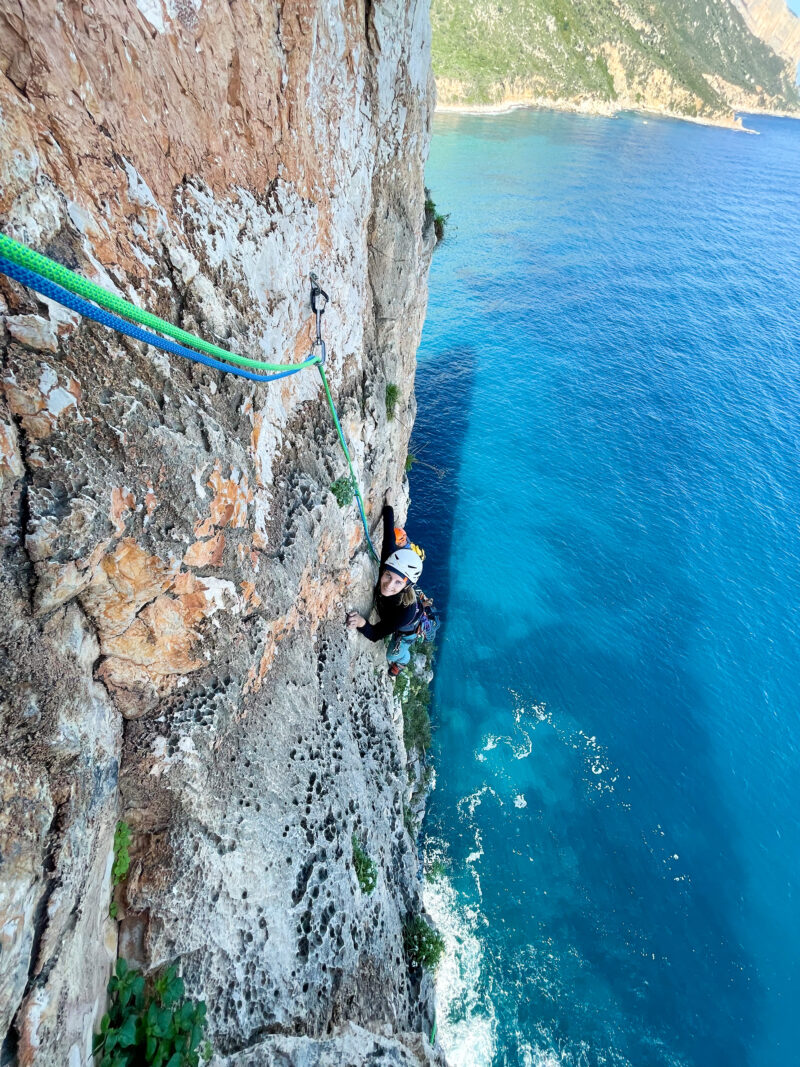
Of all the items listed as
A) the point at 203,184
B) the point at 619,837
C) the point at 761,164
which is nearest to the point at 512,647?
the point at 619,837

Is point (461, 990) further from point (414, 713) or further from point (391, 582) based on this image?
point (391, 582)

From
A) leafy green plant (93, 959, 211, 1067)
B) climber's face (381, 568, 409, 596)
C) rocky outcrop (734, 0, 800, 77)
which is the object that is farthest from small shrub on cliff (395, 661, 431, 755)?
rocky outcrop (734, 0, 800, 77)

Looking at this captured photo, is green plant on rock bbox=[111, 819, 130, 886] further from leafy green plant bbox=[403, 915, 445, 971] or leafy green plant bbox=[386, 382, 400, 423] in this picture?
leafy green plant bbox=[386, 382, 400, 423]

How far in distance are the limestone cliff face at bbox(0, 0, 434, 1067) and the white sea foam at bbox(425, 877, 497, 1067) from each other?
6177mm

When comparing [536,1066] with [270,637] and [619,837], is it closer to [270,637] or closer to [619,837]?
[619,837]

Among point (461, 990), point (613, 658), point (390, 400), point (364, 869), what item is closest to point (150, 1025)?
point (364, 869)

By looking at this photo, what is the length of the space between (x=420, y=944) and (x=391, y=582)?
304 inches

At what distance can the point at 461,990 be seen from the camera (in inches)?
597

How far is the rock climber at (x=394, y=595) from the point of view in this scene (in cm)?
960

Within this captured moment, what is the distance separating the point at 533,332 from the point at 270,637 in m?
39.1

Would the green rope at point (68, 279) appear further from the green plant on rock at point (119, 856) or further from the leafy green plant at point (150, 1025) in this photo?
the leafy green plant at point (150, 1025)

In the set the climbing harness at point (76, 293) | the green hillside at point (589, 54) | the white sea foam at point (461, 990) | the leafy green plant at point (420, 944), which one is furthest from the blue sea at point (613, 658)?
the green hillside at point (589, 54)

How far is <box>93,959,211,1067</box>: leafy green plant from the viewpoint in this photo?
4.96 meters

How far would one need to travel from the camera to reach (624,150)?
8494 centimetres
